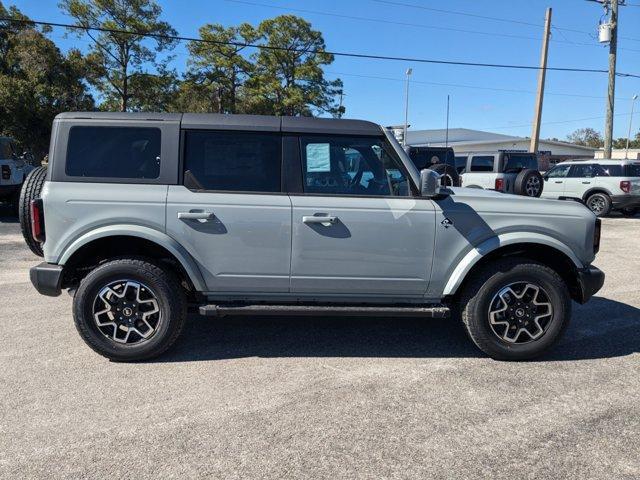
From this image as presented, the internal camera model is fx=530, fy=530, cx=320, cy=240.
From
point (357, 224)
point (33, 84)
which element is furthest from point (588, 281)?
point (33, 84)

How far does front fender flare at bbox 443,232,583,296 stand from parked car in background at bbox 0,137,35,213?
38.8 ft

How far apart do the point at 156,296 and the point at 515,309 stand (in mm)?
2835

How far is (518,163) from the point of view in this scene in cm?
1602

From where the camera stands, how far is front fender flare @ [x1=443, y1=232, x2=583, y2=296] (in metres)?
4.16

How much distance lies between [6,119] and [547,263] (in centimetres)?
2694

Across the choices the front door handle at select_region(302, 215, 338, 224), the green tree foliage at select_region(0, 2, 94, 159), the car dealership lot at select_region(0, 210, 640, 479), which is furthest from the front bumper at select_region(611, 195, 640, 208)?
the green tree foliage at select_region(0, 2, 94, 159)

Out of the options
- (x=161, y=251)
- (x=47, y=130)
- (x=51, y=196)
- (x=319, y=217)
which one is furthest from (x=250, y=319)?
(x=47, y=130)

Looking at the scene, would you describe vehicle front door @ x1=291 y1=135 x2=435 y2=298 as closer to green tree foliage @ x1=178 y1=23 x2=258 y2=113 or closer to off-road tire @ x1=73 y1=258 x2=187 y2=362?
off-road tire @ x1=73 y1=258 x2=187 y2=362

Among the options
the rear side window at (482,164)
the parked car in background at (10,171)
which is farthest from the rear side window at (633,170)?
the parked car in background at (10,171)

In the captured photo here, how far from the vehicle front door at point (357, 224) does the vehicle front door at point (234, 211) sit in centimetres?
16

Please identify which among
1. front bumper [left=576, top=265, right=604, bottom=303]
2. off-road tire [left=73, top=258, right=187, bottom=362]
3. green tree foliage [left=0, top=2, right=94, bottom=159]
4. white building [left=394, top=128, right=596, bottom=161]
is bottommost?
off-road tire [left=73, top=258, right=187, bottom=362]

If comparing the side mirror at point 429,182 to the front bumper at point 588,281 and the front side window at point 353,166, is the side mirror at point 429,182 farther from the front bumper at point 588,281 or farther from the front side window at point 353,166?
the front bumper at point 588,281

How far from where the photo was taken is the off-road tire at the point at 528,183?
14.2m

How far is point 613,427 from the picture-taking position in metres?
3.26
